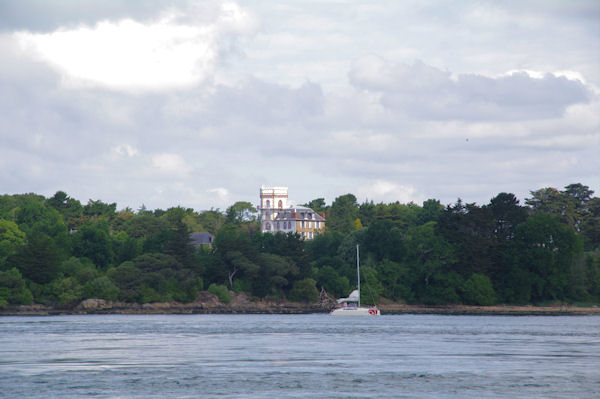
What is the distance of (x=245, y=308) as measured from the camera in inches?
5620

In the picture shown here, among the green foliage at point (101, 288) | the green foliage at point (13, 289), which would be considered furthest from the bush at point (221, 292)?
the green foliage at point (13, 289)

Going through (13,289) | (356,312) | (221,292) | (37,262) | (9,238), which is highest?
(9,238)

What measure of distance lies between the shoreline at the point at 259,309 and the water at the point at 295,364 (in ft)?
162

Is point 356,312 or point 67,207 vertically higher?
point 67,207

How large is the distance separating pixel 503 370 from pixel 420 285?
324 ft

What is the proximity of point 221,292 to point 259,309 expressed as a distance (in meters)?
7.46

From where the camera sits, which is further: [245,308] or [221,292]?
[245,308]

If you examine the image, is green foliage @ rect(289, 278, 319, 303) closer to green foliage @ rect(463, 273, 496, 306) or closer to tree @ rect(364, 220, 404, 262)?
tree @ rect(364, 220, 404, 262)

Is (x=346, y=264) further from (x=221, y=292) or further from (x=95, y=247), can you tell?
(x=95, y=247)

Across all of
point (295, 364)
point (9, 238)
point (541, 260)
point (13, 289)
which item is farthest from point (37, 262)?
point (295, 364)

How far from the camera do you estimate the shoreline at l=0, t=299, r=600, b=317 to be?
13038cm

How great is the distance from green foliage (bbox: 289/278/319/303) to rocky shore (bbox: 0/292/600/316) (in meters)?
1.20

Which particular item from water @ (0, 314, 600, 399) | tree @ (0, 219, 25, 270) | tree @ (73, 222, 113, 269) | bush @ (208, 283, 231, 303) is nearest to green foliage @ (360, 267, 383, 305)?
bush @ (208, 283, 231, 303)

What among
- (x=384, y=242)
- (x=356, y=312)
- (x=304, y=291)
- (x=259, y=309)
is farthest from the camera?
(x=384, y=242)
